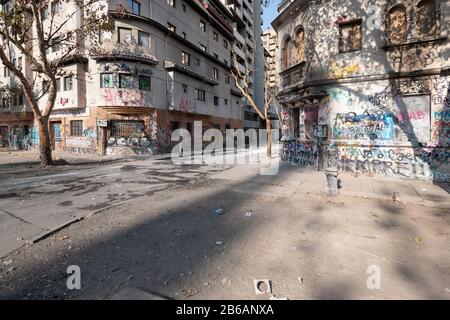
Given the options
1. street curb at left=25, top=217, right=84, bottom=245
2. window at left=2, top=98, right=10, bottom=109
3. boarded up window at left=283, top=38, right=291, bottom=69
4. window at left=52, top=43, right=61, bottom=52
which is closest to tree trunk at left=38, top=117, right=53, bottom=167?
street curb at left=25, top=217, right=84, bottom=245

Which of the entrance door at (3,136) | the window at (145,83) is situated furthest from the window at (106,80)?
the entrance door at (3,136)

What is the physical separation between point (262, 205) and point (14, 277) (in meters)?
4.81

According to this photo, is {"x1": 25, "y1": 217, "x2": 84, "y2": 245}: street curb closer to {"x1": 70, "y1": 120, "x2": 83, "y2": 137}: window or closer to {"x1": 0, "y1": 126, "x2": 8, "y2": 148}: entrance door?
{"x1": 70, "y1": 120, "x2": 83, "y2": 137}: window

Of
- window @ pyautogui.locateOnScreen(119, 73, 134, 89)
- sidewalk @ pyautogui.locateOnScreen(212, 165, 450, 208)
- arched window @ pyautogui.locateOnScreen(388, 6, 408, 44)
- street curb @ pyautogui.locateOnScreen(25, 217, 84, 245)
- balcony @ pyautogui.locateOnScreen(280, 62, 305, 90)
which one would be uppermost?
window @ pyautogui.locateOnScreen(119, 73, 134, 89)

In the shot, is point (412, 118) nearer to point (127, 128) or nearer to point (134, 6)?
point (127, 128)

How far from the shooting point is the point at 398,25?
8945 mm

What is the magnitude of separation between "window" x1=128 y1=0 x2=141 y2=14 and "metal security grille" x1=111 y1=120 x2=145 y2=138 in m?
8.39

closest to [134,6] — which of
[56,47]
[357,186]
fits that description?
[56,47]

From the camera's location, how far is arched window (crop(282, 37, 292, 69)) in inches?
502

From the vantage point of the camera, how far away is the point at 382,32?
29.8 feet

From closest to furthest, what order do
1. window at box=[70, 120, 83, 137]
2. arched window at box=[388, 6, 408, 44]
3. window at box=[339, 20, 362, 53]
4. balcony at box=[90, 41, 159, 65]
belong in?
arched window at box=[388, 6, 408, 44]
window at box=[339, 20, 362, 53]
balcony at box=[90, 41, 159, 65]
window at box=[70, 120, 83, 137]

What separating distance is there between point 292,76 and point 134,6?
571 inches
